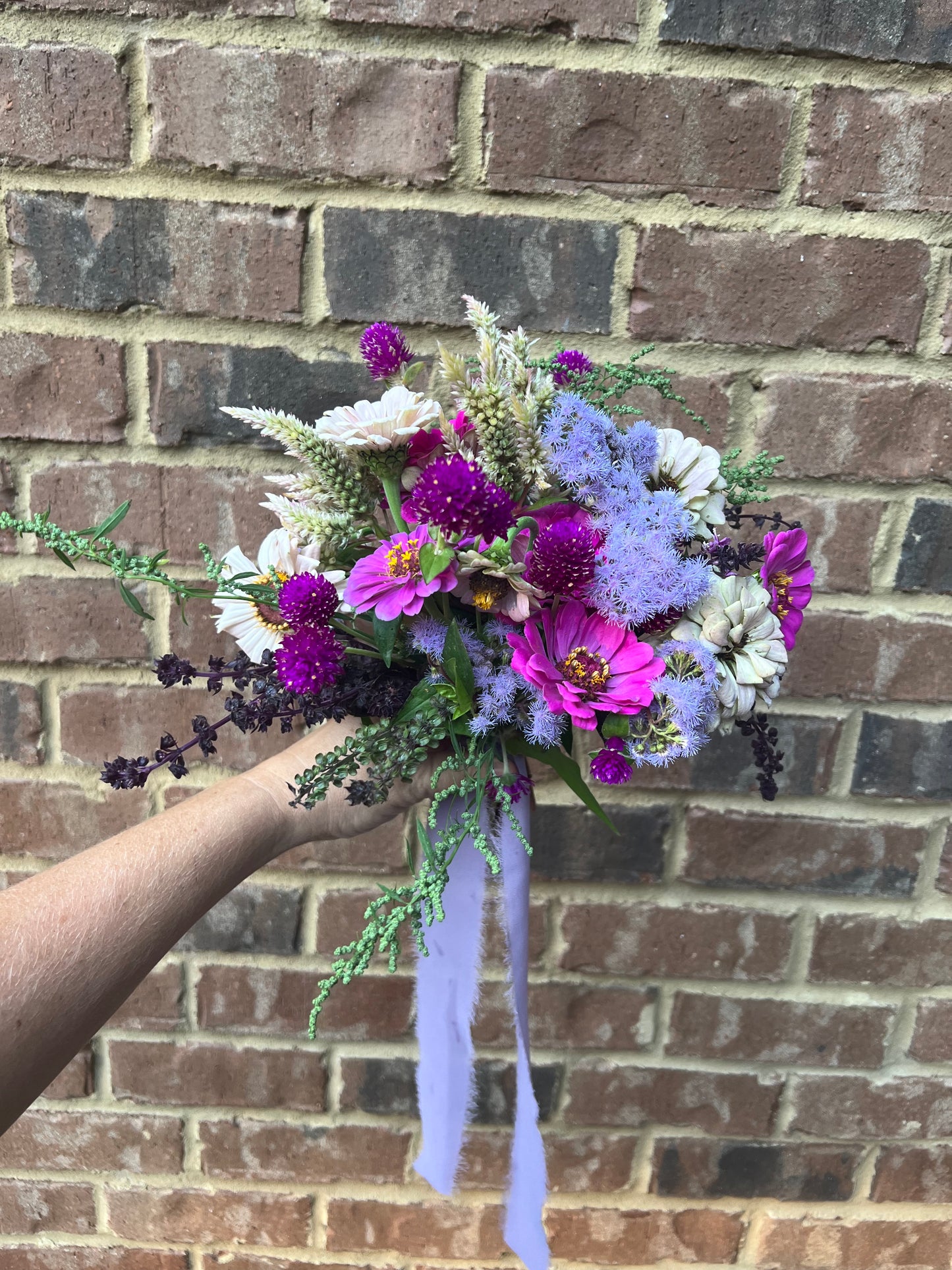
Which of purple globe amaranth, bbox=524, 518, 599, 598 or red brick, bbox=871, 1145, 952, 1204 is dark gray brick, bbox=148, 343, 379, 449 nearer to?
purple globe amaranth, bbox=524, 518, 599, 598

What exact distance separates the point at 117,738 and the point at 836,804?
66 cm

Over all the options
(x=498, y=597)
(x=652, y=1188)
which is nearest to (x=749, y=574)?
(x=498, y=597)

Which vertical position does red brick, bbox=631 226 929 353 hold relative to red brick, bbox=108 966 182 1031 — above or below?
above

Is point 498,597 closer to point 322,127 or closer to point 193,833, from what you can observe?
point 193,833

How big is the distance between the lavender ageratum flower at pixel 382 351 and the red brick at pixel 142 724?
1.18 feet

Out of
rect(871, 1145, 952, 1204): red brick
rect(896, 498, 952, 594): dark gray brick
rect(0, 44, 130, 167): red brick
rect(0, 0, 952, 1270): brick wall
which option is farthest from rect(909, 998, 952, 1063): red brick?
rect(0, 44, 130, 167): red brick

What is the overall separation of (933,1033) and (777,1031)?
0.15 metres

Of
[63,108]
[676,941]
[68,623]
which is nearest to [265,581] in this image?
[68,623]

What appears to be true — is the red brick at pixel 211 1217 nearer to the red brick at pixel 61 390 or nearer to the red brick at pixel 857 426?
the red brick at pixel 61 390

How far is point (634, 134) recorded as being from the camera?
2.06ft

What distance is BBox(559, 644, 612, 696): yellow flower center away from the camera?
1.46 feet

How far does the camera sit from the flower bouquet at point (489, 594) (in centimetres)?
44

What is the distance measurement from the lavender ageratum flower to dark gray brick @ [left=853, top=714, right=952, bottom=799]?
0.52 meters

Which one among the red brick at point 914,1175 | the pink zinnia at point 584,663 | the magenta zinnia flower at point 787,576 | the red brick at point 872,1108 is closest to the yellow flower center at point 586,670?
the pink zinnia at point 584,663
